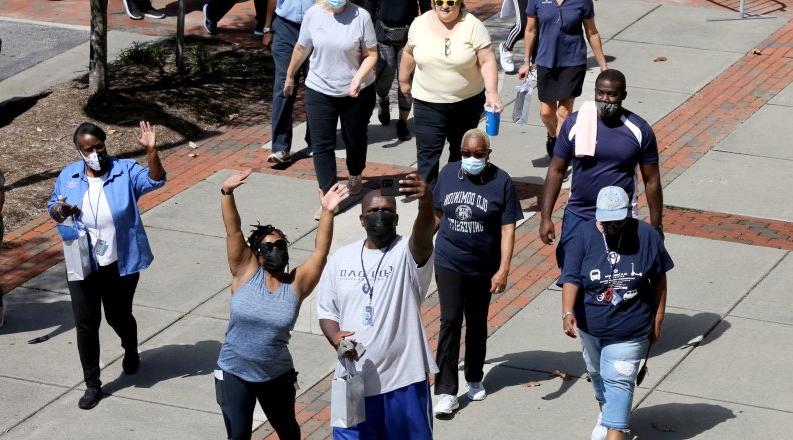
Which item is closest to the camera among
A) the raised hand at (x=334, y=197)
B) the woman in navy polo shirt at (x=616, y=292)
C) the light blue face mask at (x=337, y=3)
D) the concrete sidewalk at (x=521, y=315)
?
the raised hand at (x=334, y=197)

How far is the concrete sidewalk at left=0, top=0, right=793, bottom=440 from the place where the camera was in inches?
331

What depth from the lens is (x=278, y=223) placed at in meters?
11.4

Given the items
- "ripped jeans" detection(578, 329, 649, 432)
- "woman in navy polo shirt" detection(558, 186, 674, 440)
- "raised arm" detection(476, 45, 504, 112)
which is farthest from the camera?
"raised arm" detection(476, 45, 504, 112)

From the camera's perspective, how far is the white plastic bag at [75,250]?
8.50 meters

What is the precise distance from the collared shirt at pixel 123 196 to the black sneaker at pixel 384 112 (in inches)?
195

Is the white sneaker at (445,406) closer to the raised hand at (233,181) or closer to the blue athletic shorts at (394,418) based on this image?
the blue athletic shorts at (394,418)

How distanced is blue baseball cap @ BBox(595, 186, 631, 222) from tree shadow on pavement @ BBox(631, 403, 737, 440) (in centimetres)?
151

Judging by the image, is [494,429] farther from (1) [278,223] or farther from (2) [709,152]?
(2) [709,152]

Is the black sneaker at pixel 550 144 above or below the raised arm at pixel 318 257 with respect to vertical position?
below

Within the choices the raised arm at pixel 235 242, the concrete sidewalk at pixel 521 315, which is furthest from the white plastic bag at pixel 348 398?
the concrete sidewalk at pixel 521 315

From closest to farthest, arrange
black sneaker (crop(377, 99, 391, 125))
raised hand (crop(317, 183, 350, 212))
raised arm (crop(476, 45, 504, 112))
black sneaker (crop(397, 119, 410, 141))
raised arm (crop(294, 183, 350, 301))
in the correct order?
raised hand (crop(317, 183, 350, 212)), raised arm (crop(294, 183, 350, 301)), raised arm (crop(476, 45, 504, 112)), black sneaker (crop(397, 119, 410, 141)), black sneaker (crop(377, 99, 391, 125))

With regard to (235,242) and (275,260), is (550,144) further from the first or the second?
(275,260)

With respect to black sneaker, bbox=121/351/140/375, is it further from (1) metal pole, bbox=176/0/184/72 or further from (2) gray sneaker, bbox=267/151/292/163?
(1) metal pole, bbox=176/0/184/72

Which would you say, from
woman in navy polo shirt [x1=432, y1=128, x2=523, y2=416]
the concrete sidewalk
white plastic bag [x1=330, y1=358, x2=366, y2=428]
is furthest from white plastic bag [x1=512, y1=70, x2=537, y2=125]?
white plastic bag [x1=330, y1=358, x2=366, y2=428]
